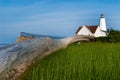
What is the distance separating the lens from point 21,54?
10.3 ft

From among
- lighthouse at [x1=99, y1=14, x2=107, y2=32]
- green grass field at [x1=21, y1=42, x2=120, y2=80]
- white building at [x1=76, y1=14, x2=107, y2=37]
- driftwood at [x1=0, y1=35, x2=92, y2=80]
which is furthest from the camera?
lighthouse at [x1=99, y1=14, x2=107, y2=32]

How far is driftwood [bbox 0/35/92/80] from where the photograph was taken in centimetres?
309

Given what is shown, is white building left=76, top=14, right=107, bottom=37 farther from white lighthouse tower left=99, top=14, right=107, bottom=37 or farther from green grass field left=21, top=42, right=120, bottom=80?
green grass field left=21, top=42, right=120, bottom=80

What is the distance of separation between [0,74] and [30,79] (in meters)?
0.64

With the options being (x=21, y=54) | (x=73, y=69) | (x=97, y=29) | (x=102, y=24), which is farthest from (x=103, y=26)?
(x=21, y=54)

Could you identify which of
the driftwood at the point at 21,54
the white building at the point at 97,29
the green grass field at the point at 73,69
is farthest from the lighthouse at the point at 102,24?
the driftwood at the point at 21,54

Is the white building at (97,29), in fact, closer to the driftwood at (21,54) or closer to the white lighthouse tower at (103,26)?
the white lighthouse tower at (103,26)

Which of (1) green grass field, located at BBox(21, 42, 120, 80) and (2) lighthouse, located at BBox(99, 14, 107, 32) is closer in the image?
(1) green grass field, located at BBox(21, 42, 120, 80)

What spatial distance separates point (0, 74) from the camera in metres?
3.07

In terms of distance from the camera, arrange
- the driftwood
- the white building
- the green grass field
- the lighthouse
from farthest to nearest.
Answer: the lighthouse
the white building
the green grass field
the driftwood

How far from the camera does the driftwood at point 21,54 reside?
309 centimetres

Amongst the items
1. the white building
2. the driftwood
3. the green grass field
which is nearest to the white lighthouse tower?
the white building

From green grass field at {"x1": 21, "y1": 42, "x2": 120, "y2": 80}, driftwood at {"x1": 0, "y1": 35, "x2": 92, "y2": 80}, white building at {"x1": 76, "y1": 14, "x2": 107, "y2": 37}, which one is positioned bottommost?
white building at {"x1": 76, "y1": 14, "x2": 107, "y2": 37}

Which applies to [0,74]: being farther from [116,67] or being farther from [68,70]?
[116,67]
